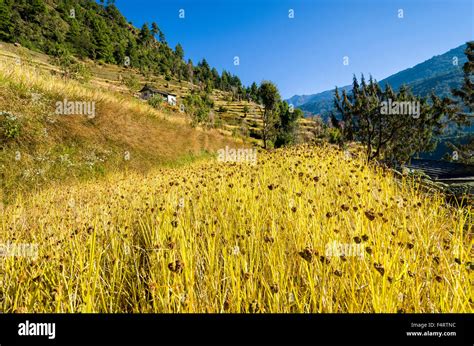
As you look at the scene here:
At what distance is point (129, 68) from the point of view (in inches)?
4215

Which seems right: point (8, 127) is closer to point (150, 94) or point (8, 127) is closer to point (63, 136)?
point (63, 136)

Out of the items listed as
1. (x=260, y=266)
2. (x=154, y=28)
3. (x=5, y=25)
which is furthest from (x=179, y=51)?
(x=260, y=266)

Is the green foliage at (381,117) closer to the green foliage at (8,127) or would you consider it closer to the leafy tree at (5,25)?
the green foliage at (8,127)

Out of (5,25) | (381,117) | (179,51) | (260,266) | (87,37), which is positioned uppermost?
(179,51)

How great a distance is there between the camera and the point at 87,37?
98688 millimetres

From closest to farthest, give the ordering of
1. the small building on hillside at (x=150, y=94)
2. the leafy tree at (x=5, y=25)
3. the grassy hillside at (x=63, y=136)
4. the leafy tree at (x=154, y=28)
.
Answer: the grassy hillside at (x=63, y=136), the leafy tree at (x=5, y=25), the small building on hillside at (x=150, y=94), the leafy tree at (x=154, y=28)

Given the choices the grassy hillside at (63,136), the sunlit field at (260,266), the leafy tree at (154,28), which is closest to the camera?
the sunlit field at (260,266)

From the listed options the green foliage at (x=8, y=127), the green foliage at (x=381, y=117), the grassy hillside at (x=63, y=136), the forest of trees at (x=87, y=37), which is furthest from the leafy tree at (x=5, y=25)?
the green foliage at (x=8, y=127)

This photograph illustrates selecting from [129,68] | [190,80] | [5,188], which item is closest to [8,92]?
[5,188]

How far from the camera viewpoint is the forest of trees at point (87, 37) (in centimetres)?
8125

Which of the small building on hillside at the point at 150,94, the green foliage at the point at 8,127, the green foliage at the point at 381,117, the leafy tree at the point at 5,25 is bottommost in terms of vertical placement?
the green foliage at the point at 8,127
